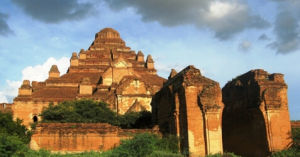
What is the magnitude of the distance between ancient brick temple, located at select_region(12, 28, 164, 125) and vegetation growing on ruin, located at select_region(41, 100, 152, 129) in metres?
4.73

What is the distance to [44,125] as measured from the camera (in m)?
18.9

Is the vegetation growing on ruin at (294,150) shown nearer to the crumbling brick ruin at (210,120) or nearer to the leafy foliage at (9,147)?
the crumbling brick ruin at (210,120)

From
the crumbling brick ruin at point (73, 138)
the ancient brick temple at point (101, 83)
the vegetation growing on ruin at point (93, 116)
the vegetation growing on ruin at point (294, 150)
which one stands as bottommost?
the vegetation growing on ruin at point (294, 150)

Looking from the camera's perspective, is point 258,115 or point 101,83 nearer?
point 258,115

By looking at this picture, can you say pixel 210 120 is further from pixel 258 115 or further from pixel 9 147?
pixel 9 147

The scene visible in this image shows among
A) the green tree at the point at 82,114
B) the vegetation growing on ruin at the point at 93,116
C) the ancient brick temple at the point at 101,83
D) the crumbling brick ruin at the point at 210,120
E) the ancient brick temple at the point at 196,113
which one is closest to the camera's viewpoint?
the ancient brick temple at the point at 196,113

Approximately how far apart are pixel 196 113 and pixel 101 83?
27.4 m

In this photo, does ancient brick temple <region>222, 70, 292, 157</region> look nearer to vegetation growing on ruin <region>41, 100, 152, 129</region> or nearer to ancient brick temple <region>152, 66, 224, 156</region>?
ancient brick temple <region>152, 66, 224, 156</region>

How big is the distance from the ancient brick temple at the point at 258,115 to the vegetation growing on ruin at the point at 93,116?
786cm

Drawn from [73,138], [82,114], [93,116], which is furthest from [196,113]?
[82,114]

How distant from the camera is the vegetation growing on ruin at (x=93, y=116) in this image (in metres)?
26.7

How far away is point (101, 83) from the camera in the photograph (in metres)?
43.5

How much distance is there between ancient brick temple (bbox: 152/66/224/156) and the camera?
56.2 ft

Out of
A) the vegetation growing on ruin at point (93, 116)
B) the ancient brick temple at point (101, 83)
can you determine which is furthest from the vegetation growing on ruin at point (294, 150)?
the ancient brick temple at point (101, 83)
